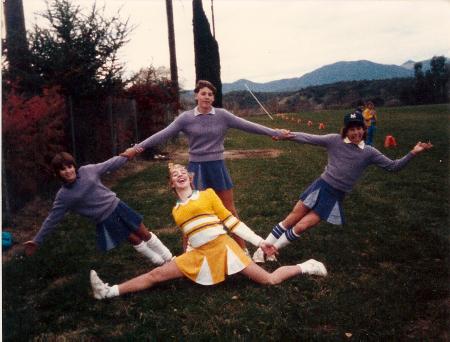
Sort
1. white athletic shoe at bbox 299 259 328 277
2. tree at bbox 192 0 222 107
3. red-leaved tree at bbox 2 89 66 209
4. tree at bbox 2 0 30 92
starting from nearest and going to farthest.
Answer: white athletic shoe at bbox 299 259 328 277, red-leaved tree at bbox 2 89 66 209, tree at bbox 2 0 30 92, tree at bbox 192 0 222 107

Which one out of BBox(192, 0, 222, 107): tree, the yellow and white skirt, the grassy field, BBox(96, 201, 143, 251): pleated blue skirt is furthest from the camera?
BBox(192, 0, 222, 107): tree

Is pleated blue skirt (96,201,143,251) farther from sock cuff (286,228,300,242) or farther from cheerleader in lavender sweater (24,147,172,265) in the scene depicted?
sock cuff (286,228,300,242)

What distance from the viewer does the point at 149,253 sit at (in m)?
4.07

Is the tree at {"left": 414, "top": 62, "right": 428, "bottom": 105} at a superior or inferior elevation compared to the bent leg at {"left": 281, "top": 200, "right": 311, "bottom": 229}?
superior

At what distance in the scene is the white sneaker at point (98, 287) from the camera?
344 cm

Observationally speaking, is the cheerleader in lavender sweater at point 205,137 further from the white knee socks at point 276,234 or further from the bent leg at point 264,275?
the bent leg at point 264,275

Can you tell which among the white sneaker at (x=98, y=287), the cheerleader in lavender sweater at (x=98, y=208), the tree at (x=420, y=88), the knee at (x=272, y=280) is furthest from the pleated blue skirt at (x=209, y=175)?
Answer: the tree at (x=420, y=88)

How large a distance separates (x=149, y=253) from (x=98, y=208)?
0.71 meters

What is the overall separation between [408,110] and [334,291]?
62.4ft

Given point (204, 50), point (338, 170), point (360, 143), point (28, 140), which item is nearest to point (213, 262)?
point (338, 170)

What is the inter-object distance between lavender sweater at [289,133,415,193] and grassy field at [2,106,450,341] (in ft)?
2.70

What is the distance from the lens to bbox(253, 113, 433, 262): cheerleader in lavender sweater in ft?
13.0

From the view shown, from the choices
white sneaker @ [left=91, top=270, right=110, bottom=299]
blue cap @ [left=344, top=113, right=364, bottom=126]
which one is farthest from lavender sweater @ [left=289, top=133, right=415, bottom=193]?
white sneaker @ [left=91, top=270, right=110, bottom=299]

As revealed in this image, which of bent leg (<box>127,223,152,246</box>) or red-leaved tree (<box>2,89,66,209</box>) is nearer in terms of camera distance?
bent leg (<box>127,223,152,246</box>)
